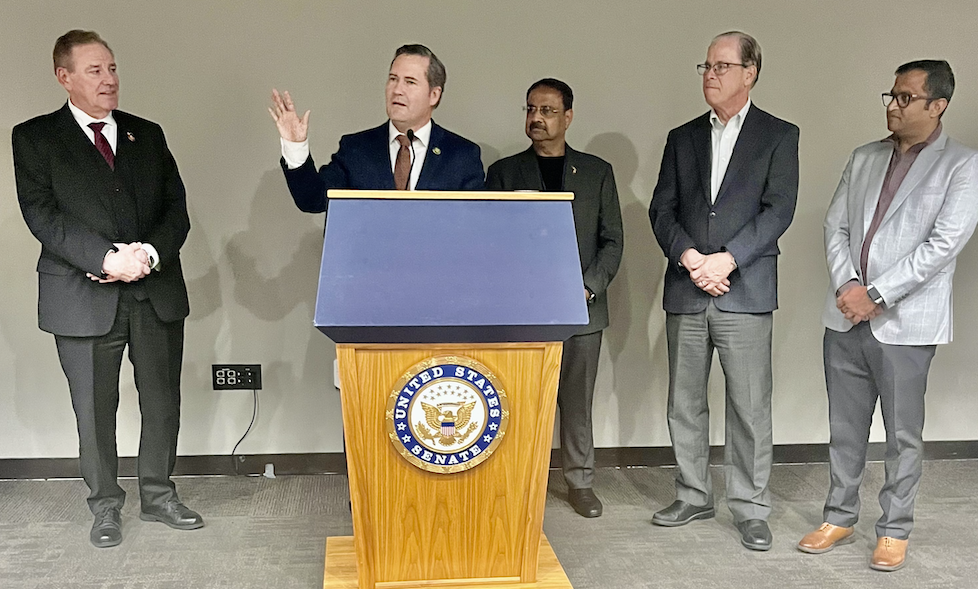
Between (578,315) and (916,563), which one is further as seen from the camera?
(916,563)

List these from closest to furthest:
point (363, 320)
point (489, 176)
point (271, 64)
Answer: point (363, 320) < point (489, 176) < point (271, 64)

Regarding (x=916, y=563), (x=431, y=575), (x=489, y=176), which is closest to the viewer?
(x=431, y=575)

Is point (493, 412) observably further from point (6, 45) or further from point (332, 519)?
point (6, 45)

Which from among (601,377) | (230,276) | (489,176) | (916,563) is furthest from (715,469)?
(230,276)

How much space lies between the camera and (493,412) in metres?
2.00

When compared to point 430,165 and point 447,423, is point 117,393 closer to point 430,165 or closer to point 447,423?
point 430,165

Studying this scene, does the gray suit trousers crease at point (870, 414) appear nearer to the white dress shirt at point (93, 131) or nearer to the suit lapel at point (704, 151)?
the suit lapel at point (704, 151)

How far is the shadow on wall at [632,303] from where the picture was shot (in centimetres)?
373

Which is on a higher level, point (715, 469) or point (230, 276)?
point (230, 276)

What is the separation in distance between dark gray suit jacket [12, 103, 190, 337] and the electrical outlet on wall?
2.39ft

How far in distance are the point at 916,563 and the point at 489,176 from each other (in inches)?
82.9

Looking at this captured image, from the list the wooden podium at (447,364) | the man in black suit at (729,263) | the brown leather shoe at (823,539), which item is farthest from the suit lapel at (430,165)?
the brown leather shoe at (823,539)

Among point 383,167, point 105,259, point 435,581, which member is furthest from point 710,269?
point 105,259

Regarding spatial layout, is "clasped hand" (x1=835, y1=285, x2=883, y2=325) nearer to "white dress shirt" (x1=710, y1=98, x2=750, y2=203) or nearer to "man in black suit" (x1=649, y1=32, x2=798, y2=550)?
"man in black suit" (x1=649, y1=32, x2=798, y2=550)
